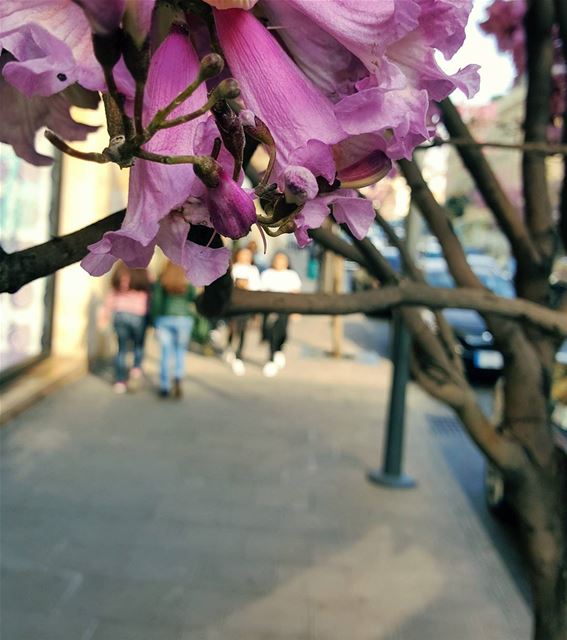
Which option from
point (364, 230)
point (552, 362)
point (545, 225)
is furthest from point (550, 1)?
point (364, 230)

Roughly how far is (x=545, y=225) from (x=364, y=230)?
7.16 ft

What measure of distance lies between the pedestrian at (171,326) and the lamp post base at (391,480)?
3.65 metres

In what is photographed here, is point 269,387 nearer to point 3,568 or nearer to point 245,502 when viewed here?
point 245,502

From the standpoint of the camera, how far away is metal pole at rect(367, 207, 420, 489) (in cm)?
766

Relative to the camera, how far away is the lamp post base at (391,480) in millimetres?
7551

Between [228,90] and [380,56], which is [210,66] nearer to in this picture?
[228,90]

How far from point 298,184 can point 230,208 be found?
7cm

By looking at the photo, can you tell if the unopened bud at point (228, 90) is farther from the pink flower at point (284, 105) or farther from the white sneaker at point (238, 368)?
the white sneaker at point (238, 368)

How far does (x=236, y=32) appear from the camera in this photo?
74 cm

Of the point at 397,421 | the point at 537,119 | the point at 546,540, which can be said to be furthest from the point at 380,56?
the point at 397,421

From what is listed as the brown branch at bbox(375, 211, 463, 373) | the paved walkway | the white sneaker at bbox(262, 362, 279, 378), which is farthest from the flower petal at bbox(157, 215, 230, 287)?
the white sneaker at bbox(262, 362, 279, 378)

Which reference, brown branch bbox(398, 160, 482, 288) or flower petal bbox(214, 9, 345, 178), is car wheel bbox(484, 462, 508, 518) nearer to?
brown branch bbox(398, 160, 482, 288)

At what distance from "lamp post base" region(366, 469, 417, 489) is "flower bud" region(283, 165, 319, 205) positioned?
7.10 metres

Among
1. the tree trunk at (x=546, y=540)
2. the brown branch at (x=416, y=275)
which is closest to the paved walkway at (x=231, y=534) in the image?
the brown branch at (x=416, y=275)
